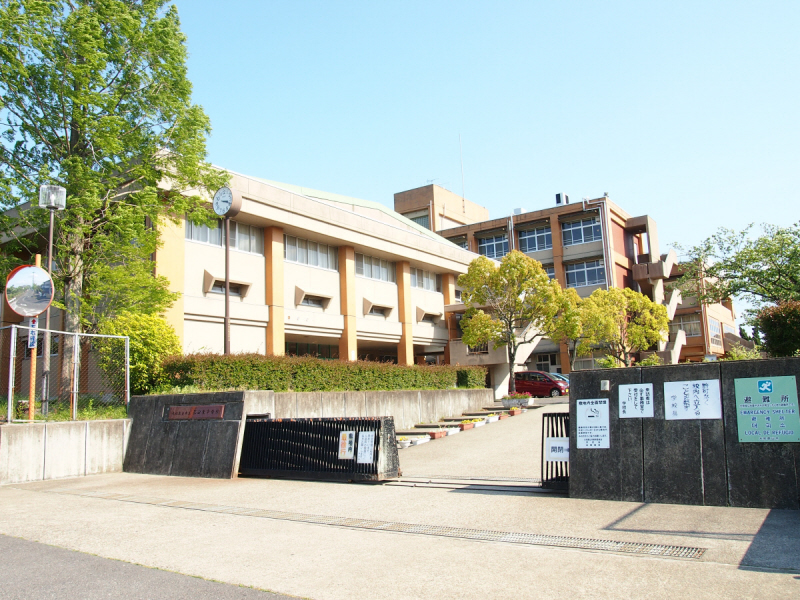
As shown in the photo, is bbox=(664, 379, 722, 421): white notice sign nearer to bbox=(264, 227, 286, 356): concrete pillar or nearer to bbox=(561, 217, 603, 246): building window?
bbox=(264, 227, 286, 356): concrete pillar

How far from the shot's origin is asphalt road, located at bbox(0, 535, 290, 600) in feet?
16.0

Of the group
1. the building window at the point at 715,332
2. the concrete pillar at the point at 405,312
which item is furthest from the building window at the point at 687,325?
the concrete pillar at the point at 405,312

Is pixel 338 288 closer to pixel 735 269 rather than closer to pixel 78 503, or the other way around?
pixel 735 269

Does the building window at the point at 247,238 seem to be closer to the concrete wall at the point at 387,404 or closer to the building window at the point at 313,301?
the building window at the point at 313,301

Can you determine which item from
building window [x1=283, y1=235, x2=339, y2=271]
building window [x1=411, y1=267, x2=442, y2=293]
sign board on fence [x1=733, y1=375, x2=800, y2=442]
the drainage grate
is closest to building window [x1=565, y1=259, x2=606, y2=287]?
building window [x1=411, y1=267, x2=442, y2=293]

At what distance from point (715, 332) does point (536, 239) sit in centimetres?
2189

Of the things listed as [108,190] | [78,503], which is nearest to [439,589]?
[78,503]

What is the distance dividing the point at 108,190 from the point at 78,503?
10360mm

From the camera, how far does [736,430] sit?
7.96 meters

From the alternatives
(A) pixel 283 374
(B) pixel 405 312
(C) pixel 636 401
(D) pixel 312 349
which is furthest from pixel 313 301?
(C) pixel 636 401

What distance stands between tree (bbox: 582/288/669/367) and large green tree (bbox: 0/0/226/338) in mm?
26350

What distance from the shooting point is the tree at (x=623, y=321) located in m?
38.1

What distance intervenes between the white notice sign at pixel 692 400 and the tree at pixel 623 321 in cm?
2984

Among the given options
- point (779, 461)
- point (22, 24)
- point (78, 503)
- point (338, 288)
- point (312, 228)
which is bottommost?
point (78, 503)
